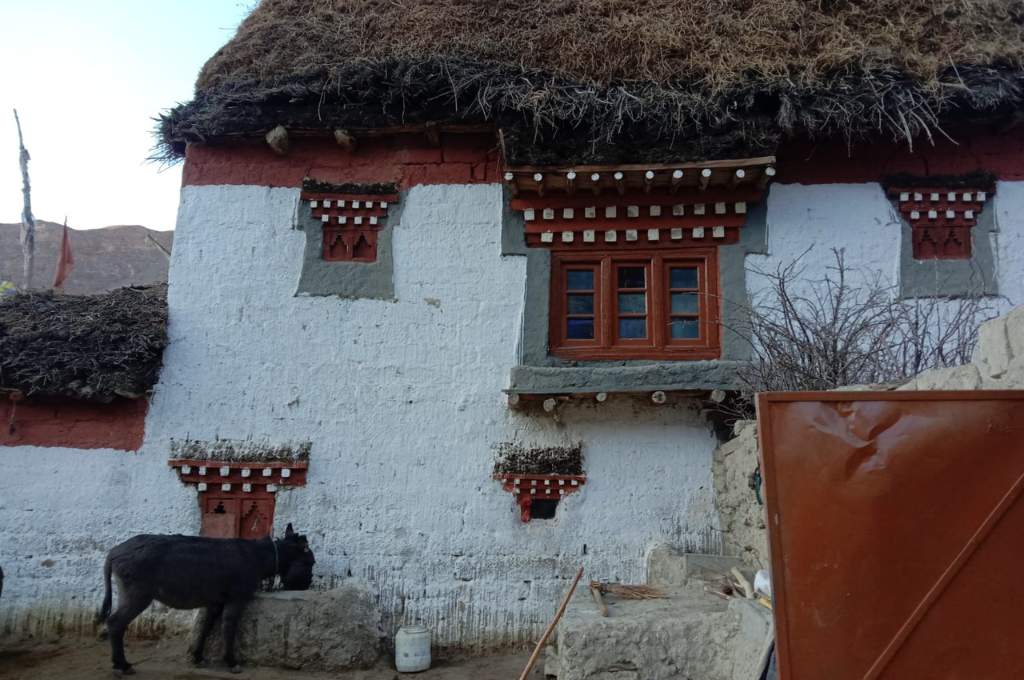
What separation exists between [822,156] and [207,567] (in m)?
6.47

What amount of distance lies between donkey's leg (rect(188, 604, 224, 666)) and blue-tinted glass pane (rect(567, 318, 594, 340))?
12.2 ft

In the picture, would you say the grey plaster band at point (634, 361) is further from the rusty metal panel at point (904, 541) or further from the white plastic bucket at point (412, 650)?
the rusty metal panel at point (904, 541)

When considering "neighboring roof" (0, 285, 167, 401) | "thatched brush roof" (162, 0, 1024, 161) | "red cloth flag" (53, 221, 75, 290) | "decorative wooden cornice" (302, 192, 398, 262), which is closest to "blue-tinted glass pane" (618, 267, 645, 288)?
"thatched brush roof" (162, 0, 1024, 161)

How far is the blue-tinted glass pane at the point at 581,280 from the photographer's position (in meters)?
7.07

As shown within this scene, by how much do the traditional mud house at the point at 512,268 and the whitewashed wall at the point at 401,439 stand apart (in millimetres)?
24

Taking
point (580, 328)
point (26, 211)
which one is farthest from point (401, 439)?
point (26, 211)

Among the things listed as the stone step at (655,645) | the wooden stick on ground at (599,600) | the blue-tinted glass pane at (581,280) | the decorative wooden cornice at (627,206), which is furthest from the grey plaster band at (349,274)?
the stone step at (655,645)

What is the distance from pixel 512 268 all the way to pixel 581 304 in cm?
74

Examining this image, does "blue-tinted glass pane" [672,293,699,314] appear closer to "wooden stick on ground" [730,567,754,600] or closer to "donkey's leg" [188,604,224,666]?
"wooden stick on ground" [730,567,754,600]

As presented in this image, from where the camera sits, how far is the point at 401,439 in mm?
6812

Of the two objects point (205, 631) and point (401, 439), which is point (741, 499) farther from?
point (205, 631)

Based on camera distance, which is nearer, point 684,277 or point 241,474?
point 241,474

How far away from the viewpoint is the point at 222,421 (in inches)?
271

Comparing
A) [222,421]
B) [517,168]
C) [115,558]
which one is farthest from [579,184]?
[115,558]
